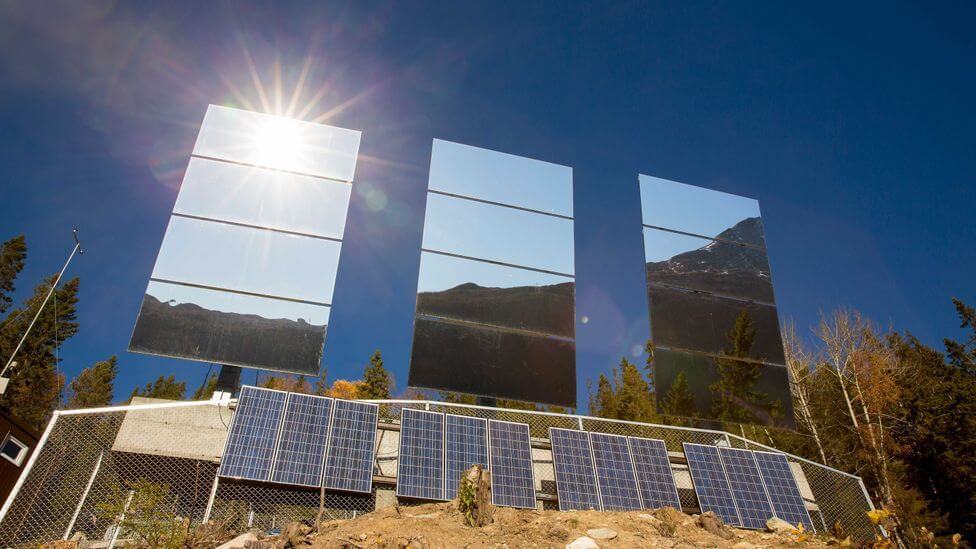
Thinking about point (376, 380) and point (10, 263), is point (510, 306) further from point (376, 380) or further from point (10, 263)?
point (10, 263)

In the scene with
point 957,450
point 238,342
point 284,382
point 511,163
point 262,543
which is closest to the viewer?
point 262,543

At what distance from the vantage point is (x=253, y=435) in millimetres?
9117

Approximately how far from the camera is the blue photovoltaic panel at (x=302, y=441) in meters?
8.77

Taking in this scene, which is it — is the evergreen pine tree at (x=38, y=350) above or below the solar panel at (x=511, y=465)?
above

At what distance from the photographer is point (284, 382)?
41.2 m

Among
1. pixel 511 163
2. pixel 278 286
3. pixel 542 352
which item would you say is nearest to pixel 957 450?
pixel 542 352

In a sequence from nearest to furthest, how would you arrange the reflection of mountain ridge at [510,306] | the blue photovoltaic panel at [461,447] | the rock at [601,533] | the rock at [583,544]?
1. the rock at [583,544]
2. the rock at [601,533]
3. the blue photovoltaic panel at [461,447]
4. the reflection of mountain ridge at [510,306]

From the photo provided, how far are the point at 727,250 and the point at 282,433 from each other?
12.0 meters

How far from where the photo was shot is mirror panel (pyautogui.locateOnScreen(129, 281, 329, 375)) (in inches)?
436

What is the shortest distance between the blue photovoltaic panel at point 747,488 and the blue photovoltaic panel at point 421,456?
549cm

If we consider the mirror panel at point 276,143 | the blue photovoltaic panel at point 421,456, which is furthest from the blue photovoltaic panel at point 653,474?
the mirror panel at point 276,143

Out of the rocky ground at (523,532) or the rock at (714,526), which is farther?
the rock at (714,526)

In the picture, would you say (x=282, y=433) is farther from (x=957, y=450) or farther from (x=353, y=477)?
(x=957, y=450)

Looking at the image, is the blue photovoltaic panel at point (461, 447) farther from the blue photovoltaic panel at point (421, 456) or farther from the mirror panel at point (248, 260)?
the mirror panel at point (248, 260)
